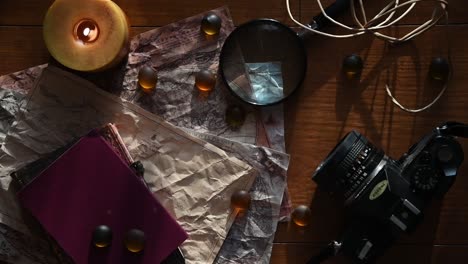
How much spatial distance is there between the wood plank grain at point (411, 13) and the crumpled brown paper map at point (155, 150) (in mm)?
233

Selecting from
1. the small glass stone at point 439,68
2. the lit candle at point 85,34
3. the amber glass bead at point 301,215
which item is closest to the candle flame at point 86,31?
the lit candle at point 85,34

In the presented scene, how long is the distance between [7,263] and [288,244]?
0.39m

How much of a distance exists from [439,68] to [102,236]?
1.68 feet

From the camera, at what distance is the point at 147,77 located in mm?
958

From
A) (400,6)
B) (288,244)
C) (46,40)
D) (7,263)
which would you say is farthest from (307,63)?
(7,263)

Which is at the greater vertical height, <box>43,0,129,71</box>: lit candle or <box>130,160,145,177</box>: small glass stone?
<box>43,0,129,71</box>: lit candle

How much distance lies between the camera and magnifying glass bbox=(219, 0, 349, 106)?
96 centimetres

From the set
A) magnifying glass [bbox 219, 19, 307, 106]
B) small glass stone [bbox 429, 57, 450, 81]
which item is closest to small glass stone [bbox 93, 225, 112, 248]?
magnifying glass [bbox 219, 19, 307, 106]

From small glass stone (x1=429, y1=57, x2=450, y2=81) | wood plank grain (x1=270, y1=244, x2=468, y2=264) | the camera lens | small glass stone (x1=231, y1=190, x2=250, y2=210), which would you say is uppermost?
small glass stone (x1=429, y1=57, x2=450, y2=81)

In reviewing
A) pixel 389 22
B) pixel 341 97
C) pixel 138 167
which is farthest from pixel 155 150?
pixel 389 22

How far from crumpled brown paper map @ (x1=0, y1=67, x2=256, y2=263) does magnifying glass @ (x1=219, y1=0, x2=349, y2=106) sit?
10 cm

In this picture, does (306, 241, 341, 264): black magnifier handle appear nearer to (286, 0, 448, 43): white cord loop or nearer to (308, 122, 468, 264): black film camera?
(308, 122, 468, 264): black film camera

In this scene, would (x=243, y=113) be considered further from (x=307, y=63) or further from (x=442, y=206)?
(x=442, y=206)

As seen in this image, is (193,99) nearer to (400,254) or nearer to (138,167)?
(138,167)
